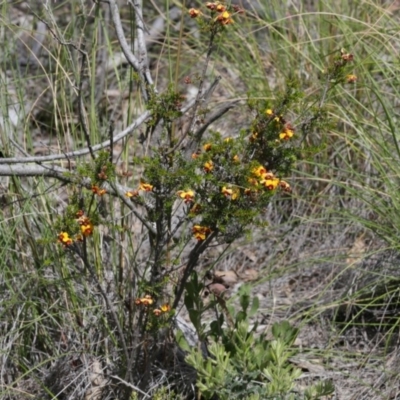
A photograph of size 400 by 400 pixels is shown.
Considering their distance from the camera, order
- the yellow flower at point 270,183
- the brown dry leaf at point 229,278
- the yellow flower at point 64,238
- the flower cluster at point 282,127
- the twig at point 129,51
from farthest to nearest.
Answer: the brown dry leaf at point 229,278, the twig at point 129,51, the flower cluster at point 282,127, the yellow flower at point 270,183, the yellow flower at point 64,238

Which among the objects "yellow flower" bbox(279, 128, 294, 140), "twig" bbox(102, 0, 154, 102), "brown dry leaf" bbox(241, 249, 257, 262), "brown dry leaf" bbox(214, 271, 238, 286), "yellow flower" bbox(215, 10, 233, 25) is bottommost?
"brown dry leaf" bbox(214, 271, 238, 286)

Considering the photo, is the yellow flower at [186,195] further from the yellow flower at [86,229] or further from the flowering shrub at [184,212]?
the yellow flower at [86,229]

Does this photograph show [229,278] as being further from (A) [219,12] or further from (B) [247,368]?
(A) [219,12]

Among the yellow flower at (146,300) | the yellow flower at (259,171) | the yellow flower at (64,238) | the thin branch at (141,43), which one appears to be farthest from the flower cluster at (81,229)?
the thin branch at (141,43)

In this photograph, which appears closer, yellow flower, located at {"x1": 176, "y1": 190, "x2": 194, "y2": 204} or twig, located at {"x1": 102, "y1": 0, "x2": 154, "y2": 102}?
yellow flower, located at {"x1": 176, "y1": 190, "x2": 194, "y2": 204}

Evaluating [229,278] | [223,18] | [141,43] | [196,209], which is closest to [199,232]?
[196,209]

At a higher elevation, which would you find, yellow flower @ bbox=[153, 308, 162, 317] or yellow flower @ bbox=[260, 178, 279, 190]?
yellow flower @ bbox=[260, 178, 279, 190]

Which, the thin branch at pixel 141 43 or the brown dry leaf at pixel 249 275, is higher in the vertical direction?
the thin branch at pixel 141 43

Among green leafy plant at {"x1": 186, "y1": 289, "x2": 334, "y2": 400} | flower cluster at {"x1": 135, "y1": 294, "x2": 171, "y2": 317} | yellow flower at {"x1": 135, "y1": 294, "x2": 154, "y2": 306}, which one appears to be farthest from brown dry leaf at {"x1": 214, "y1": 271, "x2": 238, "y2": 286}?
yellow flower at {"x1": 135, "y1": 294, "x2": 154, "y2": 306}

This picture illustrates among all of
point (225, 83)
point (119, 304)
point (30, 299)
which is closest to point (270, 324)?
point (119, 304)

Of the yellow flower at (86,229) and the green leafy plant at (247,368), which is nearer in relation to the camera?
the yellow flower at (86,229)

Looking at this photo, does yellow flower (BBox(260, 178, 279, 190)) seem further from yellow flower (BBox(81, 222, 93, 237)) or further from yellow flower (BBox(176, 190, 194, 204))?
yellow flower (BBox(81, 222, 93, 237))

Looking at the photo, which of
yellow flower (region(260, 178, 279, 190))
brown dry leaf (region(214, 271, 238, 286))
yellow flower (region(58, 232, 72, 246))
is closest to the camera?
yellow flower (region(58, 232, 72, 246))

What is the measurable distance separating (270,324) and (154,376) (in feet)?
2.18
